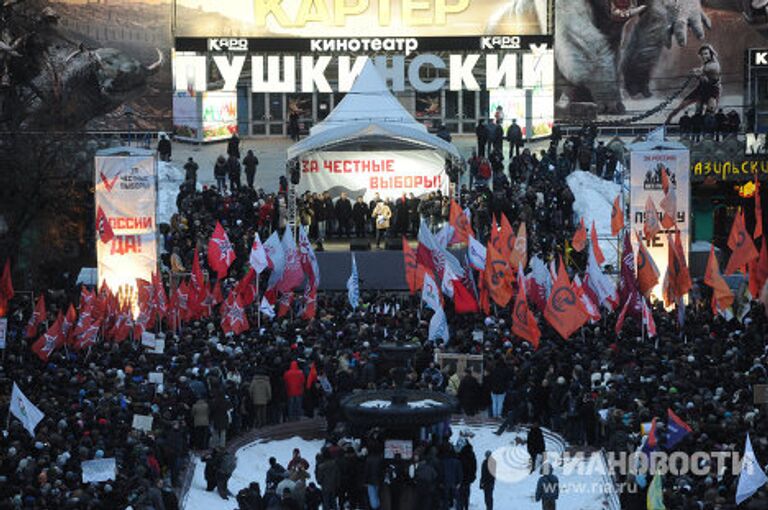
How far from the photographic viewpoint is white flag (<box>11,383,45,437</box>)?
90.3ft

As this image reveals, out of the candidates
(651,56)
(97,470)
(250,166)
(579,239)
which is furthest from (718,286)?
(651,56)

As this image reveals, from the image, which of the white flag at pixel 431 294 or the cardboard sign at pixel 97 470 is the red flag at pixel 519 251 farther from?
the cardboard sign at pixel 97 470

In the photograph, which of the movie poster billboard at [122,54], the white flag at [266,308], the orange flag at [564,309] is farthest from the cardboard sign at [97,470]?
the movie poster billboard at [122,54]

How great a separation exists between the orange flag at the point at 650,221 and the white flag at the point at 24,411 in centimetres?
1596

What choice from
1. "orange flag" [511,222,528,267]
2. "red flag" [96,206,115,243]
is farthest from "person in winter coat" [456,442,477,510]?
"red flag" [96,206,115,243]

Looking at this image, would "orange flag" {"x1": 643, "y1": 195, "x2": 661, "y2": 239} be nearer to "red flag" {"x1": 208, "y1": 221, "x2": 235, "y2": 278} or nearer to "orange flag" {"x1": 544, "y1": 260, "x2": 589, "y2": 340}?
"orange flag" {"x1": 544, "y1": 260, "x2": 589, "y2": 340}

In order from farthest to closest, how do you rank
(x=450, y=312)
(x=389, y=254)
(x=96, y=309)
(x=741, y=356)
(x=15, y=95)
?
1. (x=15, y=95)
2. (x=389, y=254)
3. (x=450, y=312)
4. (x=96, y=309)
5. (x=741, y=356)

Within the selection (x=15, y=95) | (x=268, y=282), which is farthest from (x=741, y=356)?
(x=15, y=95)

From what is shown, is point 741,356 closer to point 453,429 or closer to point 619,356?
point 619,356

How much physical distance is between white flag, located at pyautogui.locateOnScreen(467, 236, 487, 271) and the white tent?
8.00 metres

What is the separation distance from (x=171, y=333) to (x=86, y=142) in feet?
36.8

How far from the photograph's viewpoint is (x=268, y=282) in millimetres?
37969

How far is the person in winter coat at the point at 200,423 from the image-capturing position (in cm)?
3098

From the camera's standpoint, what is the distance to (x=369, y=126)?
149 feet
